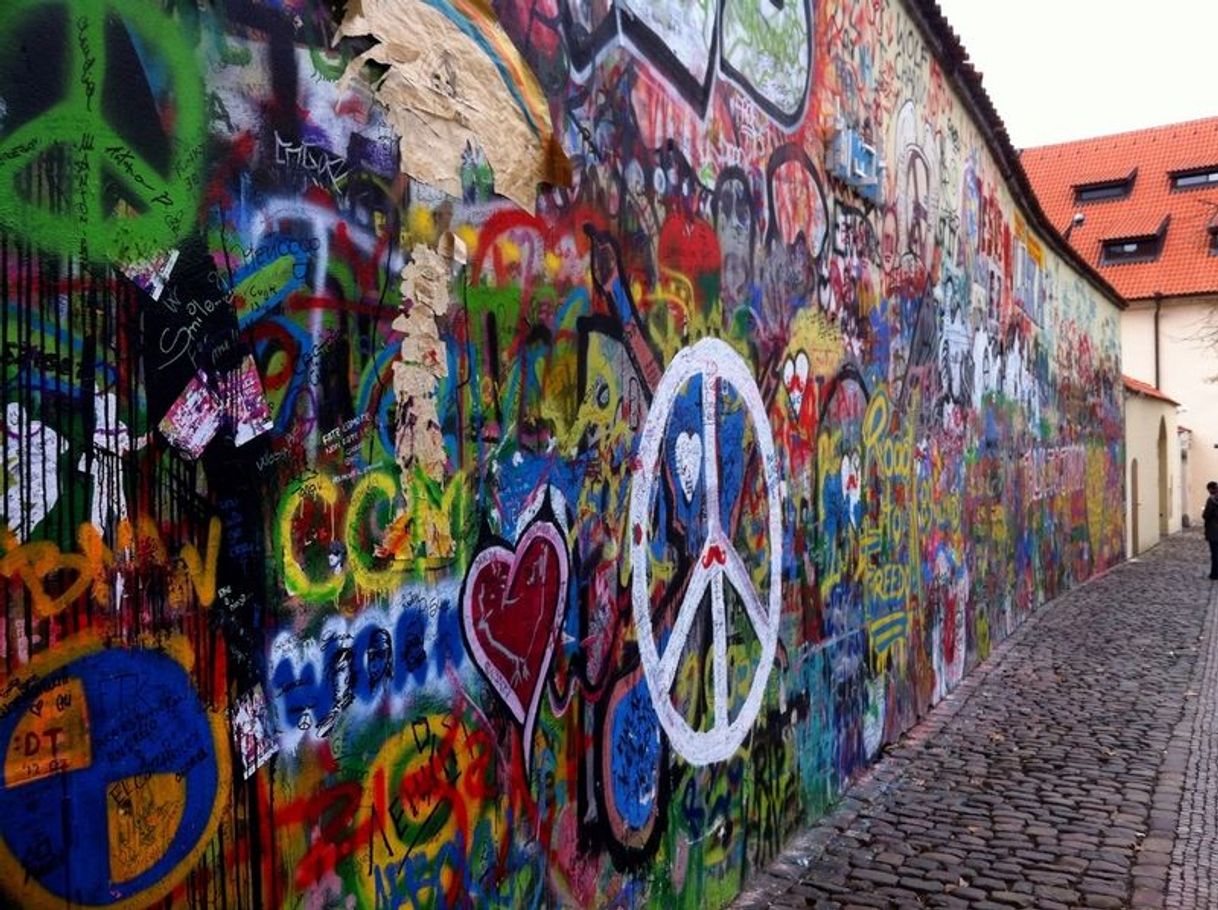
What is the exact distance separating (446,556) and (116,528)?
1.01m

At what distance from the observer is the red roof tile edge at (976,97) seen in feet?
25.9

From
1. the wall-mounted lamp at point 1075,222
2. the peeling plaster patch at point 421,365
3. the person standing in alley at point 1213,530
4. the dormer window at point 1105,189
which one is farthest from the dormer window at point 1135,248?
the peeling plaster patch at point 421,365

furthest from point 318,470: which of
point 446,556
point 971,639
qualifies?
point 971,639

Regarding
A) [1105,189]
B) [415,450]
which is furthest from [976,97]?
[1105,189]

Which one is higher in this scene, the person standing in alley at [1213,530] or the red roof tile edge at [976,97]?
the red roof tile edge at [976,97]

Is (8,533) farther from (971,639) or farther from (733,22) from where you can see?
(971,639)

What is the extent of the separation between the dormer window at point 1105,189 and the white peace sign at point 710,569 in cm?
3640

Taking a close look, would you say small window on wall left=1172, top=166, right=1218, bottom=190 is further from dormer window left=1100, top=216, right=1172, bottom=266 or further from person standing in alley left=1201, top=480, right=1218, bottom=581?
person standing in alley left=1201, top=480, right=1218, bottom=581

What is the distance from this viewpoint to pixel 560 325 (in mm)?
3377

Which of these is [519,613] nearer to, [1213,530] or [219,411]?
[219,411]

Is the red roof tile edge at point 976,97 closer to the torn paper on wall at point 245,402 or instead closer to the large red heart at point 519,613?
the large red heart at point 519,613

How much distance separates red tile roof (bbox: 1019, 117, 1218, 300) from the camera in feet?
→ 106

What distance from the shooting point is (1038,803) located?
6145 millimetres

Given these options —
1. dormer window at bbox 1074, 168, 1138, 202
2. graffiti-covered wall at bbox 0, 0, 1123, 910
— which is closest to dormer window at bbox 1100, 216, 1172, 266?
dormer window at bbox 1074, 168, 1138, 202
